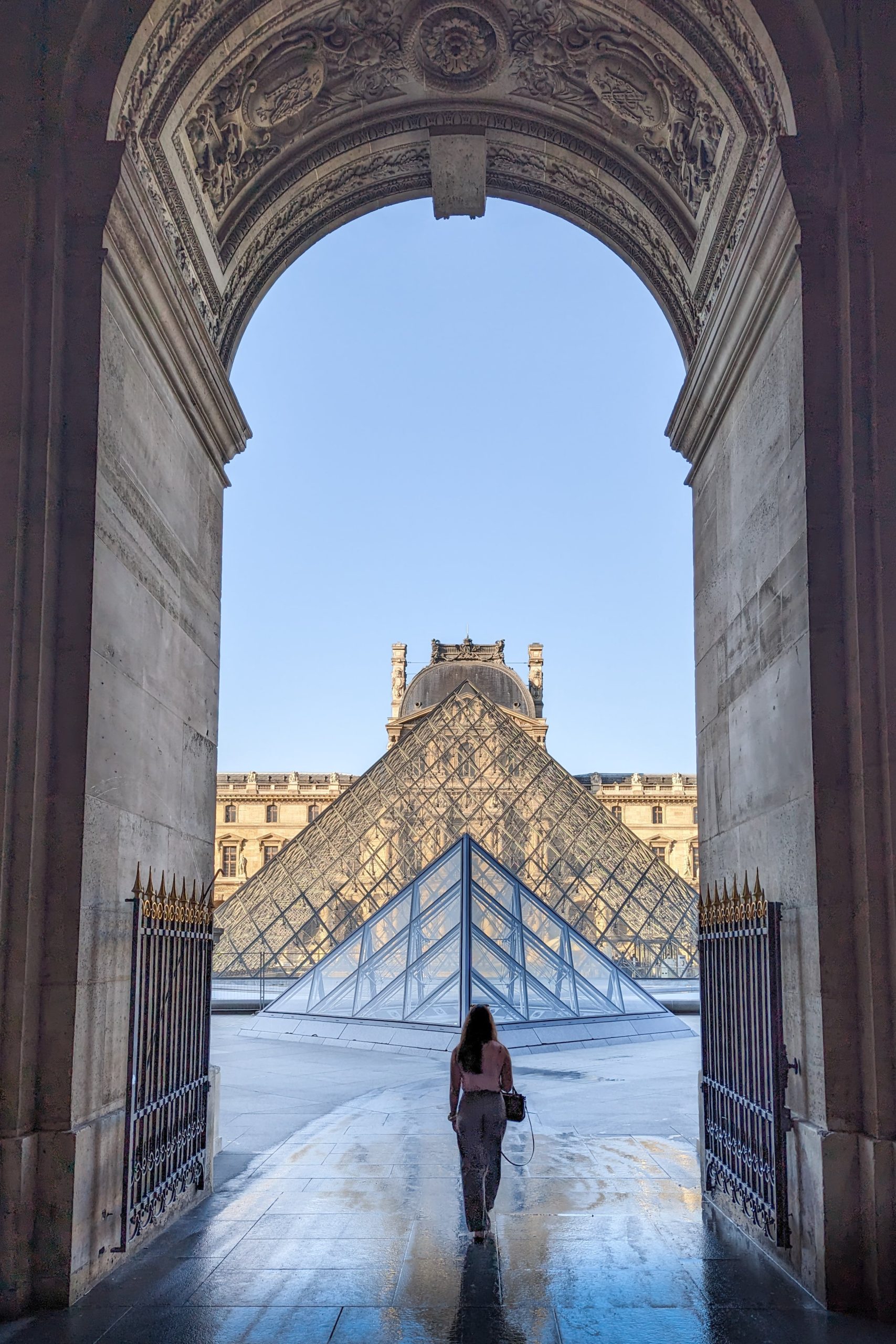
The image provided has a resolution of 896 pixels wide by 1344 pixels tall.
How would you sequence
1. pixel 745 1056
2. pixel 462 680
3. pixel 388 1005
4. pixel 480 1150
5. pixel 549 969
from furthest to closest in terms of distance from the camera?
pixel 462 680 < pixel 549 969 < pixel 388 1005 < pixel 745 1056 < pixel 480 1150

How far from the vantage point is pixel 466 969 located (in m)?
16.5

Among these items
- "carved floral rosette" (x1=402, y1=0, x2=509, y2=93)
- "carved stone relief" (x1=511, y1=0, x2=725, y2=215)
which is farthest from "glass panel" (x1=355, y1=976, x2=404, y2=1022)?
"carved floral rosette" (x1=402, y1=0, x2=509, y2=93)

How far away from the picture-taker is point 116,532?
230 inches

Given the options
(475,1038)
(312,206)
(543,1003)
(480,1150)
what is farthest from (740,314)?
(543,1003)

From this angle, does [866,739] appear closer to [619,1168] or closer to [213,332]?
[619,1168]

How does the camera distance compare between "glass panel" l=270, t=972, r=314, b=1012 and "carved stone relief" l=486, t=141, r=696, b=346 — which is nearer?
"carved stone relief" l=486, t=141, r=696, b=346

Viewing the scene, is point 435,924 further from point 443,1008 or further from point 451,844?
point 451,844

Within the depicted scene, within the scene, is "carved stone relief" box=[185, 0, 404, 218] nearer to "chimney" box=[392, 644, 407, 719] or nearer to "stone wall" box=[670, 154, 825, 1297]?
"stone wall" box=[670, 154, 825, 1297]

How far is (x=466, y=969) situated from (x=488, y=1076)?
1074cm

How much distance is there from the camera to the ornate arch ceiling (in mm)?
6406

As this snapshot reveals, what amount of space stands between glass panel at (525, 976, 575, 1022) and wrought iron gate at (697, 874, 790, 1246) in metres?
9.81

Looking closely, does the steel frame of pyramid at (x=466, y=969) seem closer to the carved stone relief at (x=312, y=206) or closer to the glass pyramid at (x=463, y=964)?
the glass pyramid at (x=463, y=964)

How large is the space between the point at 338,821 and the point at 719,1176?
28.1 meters

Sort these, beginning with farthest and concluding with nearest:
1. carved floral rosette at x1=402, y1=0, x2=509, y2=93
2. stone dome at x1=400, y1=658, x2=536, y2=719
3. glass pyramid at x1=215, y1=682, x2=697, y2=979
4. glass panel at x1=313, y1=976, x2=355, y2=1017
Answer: stone dome at x1=400, y1=658, x2=536, y2=719 < glass pyramid at x1=215, y1=682, x2=697, y2=979 < glass panel at x1=313, y1=976, x2=355, y2=1017 < carved floral rosette at x1=402, y1=0, x2=509, y2=93
